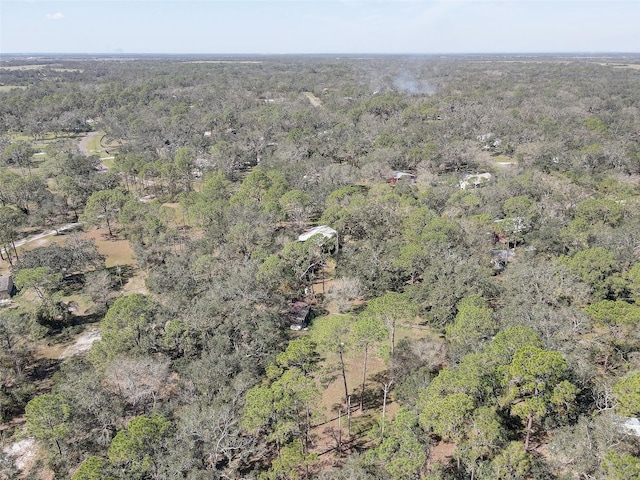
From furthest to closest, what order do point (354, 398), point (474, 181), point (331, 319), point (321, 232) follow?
1. point (474, 181)
2. point (321, 232)
3. point (354, 398)
4. point (331, 319)

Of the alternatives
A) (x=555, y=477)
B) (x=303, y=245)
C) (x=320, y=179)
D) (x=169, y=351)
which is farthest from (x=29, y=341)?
(x=320, y=179)

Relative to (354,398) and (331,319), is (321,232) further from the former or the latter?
(354,398)

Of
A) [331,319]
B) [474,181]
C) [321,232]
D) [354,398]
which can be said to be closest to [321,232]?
[321,232]

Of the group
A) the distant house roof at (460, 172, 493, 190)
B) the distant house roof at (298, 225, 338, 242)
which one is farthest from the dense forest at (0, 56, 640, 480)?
the distant house roof at (460, 172, 493, 190)

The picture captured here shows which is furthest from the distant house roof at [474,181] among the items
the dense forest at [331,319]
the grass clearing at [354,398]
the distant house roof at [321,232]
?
the grass clearing at [354,398]

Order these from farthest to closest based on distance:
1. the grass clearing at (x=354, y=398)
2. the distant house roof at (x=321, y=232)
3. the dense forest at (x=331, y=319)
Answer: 1. the distant house roof at (x=321, y=232)
2. the grass clearing at (x=354, y=398)
3. the dense forest at (x=331, y=319)

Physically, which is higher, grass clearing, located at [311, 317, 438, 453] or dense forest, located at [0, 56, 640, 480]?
dense forest, located at [0, 56, 640, 480]

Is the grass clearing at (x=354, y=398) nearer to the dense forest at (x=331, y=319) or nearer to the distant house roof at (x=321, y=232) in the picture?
the dense forest at (x=331, y=319)

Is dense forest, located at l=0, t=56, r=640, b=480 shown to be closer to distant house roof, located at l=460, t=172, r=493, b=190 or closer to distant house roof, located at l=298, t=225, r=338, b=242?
distant house roof, located at l=298, t=225, r=338, b=242

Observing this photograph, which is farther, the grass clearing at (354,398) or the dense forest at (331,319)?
the grass clearing at (354,398)
